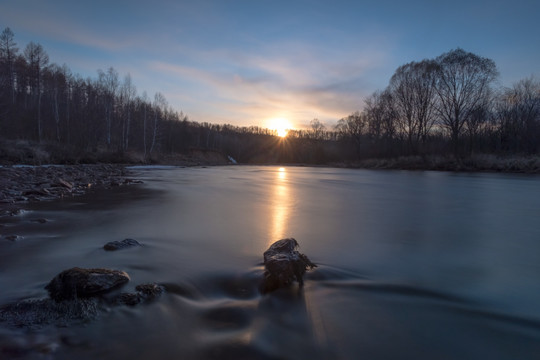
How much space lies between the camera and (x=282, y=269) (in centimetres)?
344

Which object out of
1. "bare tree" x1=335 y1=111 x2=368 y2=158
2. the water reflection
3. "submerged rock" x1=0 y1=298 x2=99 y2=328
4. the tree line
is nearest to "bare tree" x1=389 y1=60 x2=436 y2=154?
the tree line

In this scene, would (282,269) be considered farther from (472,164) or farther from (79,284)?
(472,164)

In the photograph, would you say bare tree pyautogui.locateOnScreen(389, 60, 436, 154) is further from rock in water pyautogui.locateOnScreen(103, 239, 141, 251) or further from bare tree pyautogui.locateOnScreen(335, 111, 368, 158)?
rock in water pyautogui.locateOnScreen(103, 239, 141, 251)

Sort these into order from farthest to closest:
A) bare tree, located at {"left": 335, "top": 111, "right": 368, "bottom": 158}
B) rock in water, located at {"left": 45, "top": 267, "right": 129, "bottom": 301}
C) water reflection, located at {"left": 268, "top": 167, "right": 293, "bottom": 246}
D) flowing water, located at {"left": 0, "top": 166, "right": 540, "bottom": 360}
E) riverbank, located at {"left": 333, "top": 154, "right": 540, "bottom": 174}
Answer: bare tree, located at {"left": 335, "top": 111, "right": 368, "bottom": 158}
riverbank, located at {"left": 333, "top": 154, "right": 540, "bottom": 174}
water reflection, located at {"left": 268, "top": 167, "right": 293, "bottom": 246}
rock in water, located at {"left": 45, "top": 267, "right": 129, "bottom": 301}
flowing water, located at {"left": 0, "top": 166, "right": 540, "bottom": 360}

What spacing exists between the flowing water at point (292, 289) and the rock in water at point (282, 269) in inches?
5.5

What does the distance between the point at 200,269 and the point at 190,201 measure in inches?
259

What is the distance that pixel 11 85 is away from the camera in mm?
40625

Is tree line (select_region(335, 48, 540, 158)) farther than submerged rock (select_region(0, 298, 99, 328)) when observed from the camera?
Yes

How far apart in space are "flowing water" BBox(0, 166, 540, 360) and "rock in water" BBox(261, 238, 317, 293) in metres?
0.14

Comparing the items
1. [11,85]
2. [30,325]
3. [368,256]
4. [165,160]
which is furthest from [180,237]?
[11,85]

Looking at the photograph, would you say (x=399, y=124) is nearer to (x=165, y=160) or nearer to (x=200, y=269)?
(x=165, y=160)

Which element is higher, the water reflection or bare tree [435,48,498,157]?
bare tree [435,48,498,157]

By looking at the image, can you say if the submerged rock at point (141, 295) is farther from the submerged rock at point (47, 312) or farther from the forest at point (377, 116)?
the forest at point (377, 116)

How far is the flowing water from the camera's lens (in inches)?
90.0
